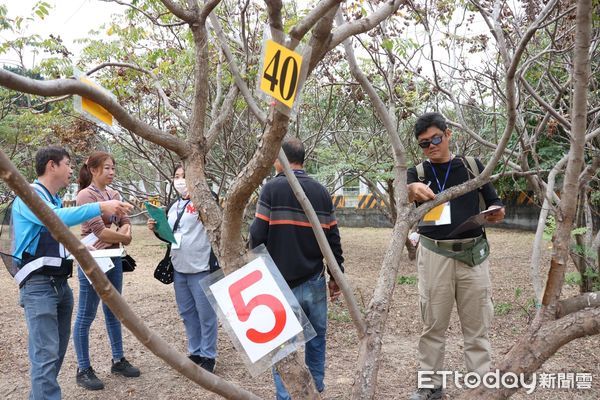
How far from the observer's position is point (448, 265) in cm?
323

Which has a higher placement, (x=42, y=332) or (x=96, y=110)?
(x=96, y=110)

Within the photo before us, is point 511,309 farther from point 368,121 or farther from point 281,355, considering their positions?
point 368,121

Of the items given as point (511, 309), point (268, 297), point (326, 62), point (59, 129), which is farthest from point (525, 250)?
point (268, 297)

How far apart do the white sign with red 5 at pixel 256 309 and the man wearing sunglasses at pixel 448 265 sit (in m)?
1.51

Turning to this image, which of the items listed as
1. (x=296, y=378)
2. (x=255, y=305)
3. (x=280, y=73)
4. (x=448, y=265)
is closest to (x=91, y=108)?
(x=280, y=73)

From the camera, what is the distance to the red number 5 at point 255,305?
1.88m

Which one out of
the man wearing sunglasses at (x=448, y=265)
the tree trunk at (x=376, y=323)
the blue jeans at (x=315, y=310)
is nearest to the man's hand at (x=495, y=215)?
the man wearing sunglasses at (x=448, y=265)

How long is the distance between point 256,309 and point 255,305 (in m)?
0.02

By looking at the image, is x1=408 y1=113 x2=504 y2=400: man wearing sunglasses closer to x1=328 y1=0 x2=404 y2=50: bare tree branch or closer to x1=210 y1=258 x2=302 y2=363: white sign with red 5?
x1=328 y1=0 x2=404 y2=50: bare tree branch

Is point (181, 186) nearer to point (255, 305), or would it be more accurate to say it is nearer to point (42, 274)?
point (42, 274)

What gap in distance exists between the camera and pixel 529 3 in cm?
436

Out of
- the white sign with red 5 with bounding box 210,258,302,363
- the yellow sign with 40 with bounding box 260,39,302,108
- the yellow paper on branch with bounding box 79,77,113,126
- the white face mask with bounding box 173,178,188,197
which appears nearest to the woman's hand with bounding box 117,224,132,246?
the white face mask with bounding box 173,178,188,197

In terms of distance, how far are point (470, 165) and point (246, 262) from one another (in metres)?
1.97

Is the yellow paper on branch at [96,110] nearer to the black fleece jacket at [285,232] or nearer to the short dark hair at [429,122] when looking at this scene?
the black fleece jacket at [285,232]
